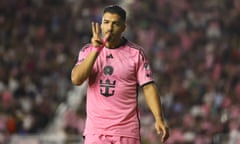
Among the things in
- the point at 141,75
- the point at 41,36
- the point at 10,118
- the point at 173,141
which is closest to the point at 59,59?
the point at 41,36

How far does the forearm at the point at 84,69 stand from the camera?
6160 millimetres

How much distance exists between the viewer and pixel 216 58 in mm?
15766

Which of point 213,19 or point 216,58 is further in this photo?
point 213,19

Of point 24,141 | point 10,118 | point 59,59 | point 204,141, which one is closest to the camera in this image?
point 204,141

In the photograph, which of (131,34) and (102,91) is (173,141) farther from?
(102,91)

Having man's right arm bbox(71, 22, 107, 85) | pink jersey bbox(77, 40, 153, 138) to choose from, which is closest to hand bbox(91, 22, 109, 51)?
man's right arm bbox(71, 22, 107, 85)

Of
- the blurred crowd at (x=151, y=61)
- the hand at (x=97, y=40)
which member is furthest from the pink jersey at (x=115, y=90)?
the blurred crowd at (x=151, y=61)

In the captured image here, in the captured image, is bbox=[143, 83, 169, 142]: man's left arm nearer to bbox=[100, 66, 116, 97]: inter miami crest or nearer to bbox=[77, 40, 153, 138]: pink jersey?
bbox=[77, 40, 153, 138]: pink jersey

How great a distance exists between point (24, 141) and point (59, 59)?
12.2ft

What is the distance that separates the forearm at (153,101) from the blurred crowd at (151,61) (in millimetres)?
5792

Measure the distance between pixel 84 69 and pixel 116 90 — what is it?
0.38 metres

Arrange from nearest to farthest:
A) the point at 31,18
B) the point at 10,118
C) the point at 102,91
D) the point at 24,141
Result: the point at 102,91, the point at 24,141, the point at 10,118, the point at 31,18

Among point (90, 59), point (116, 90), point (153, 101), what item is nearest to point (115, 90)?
point (116, 90)

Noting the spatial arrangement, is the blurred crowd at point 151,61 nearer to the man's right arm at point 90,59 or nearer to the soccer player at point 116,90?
the soccer player at point 116,90
